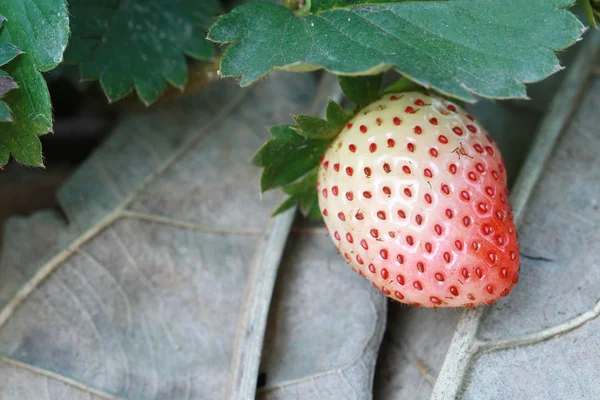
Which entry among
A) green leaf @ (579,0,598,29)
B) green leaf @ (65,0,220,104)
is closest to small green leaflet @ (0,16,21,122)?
green leaf @ (65,0,220,104)

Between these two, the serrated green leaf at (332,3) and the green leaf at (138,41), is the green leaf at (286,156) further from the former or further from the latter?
the green leaf at (138,41)

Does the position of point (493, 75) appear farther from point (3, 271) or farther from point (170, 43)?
point (3, 271)

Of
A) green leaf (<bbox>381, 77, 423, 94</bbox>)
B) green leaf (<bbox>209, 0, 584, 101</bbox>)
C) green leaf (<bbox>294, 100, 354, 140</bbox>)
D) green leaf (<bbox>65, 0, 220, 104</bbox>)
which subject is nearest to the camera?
green leaf (<bbox>209, 0, 584, 101</bbox>)

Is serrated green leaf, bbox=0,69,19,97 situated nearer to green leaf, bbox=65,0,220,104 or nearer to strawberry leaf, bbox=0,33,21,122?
strawberry leaf, bbox=0,33,21,122

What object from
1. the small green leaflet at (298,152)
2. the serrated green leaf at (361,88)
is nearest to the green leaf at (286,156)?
the small green leaflet at (298,152)

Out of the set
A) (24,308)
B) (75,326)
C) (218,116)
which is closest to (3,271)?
(24,308)

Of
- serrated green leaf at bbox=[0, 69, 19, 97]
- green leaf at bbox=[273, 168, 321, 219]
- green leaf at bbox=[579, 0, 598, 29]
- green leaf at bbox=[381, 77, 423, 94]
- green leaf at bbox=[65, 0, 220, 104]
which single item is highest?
green leaf at bbox=[579, 0, 598, 29]

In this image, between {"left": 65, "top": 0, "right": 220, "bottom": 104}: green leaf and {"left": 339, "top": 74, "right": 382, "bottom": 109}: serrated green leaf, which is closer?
{"left": 339, "top": 74, "right": 382, "bottom": 109}: serrated green leaf
